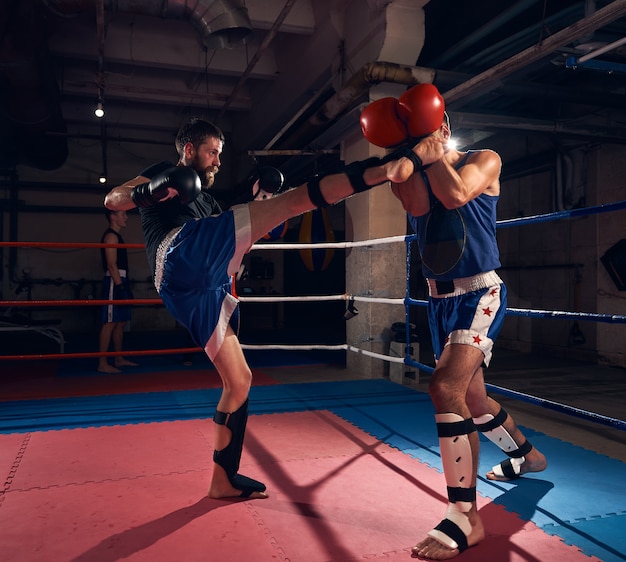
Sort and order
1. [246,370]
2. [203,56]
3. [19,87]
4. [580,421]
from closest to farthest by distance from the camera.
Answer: [246,370]
[580,421]
[19,87]
[203,56]

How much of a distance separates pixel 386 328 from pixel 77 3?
3.82m

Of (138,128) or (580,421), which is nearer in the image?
(580,421)

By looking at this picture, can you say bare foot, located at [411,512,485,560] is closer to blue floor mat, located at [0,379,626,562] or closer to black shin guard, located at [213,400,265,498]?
blue floor mat, located at [0,379,626,562]

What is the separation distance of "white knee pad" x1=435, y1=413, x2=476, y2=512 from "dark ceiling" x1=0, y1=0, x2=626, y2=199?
8.46ft

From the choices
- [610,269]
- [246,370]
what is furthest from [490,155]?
[610,269]

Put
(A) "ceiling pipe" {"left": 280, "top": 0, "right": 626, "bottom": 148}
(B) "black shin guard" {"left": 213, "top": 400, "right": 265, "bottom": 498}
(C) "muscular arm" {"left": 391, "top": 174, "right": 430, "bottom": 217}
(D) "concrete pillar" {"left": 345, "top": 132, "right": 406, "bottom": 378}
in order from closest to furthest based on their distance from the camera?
1. (C) "muscular arm" {"left": 391, "top": 174, "right": 430, "bottom": 217}
2. (B) "black shin guard" {"left": 213, "top": 400, "right": 265, "bottom": 498}
3. (A) "ceiling pipe" {"left": 280, "top": 0, "right": 626, "bottom": 148}
4. (D) "concrete pillar" {"left": 345, "top": 132, "right": 406, "bottom": 378}

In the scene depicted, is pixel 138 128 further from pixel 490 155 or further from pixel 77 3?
pixel 490 155

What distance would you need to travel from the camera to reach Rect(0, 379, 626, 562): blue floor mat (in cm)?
189

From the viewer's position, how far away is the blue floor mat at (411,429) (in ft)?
6.22

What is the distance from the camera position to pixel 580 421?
3385mm

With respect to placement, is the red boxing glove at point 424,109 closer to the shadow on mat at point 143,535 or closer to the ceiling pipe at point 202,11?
the shadow on mat at point 143,535

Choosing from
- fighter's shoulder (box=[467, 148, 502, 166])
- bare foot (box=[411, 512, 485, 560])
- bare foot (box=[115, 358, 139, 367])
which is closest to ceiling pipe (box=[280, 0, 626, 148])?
fighter's shoulder (box=[467, 148, 502, 166])

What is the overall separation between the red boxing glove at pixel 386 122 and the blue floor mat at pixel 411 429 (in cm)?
142

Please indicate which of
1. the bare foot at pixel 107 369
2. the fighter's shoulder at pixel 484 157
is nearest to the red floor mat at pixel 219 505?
the fighter's shoulder at pixel 484 157
